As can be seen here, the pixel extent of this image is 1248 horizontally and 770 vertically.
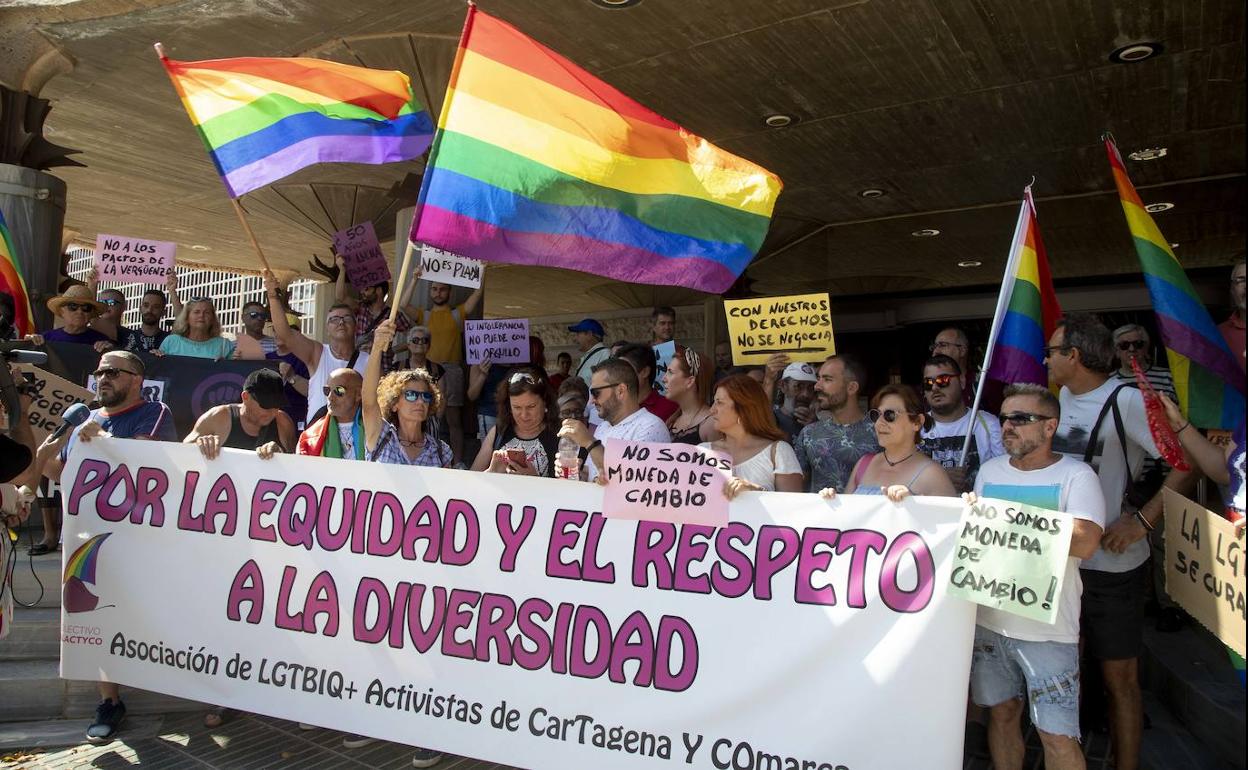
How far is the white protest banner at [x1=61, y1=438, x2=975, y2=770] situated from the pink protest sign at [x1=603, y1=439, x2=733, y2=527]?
0.29ft

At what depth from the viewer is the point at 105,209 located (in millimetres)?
15672

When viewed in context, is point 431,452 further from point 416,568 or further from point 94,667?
point 94,667

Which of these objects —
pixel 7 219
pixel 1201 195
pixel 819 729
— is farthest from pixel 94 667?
pixel 1201 195

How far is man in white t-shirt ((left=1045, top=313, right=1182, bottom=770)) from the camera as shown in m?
3.35

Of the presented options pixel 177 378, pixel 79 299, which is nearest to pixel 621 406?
pixel 177 378

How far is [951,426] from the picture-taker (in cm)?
395

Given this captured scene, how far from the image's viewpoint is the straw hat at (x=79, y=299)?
258 inches

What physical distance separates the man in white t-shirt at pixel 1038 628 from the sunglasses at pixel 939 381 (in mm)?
640

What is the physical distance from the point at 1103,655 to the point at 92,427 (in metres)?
4.57

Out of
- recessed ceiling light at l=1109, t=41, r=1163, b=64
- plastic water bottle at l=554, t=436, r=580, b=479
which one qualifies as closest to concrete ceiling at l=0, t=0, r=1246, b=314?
recessed ceiling light at l=1109, t=41, r=1163, b=64

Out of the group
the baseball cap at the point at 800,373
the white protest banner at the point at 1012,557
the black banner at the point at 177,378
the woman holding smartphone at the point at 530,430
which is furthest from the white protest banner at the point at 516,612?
the baseball cap at the point at 800,373

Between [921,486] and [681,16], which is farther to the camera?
[681,16]

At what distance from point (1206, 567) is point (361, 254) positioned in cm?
626

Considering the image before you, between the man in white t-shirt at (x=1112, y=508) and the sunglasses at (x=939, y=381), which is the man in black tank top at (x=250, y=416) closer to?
the sunglasses at (x=939, y=381)
